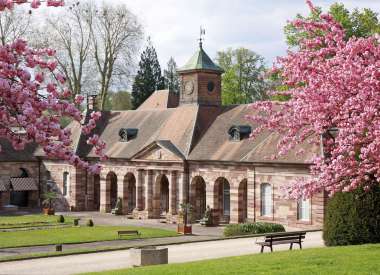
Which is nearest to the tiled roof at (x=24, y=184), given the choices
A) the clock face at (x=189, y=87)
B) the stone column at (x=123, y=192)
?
the stone column at (x=123, y=192)

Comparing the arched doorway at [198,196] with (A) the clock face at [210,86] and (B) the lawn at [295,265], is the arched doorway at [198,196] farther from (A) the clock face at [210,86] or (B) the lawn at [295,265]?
(B) the lawn at [295,265]

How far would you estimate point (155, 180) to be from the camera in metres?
47.3

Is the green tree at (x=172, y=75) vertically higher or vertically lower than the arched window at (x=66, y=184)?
higher

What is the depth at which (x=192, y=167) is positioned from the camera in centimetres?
4488

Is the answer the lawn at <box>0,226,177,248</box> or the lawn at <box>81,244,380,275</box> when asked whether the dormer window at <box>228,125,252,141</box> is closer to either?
the lawn at <box>0,226,177,248</box>

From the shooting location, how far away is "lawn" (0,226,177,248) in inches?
1332

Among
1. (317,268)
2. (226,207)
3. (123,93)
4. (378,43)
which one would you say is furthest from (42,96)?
(123,93)

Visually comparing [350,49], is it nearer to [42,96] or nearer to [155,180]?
[42,96]

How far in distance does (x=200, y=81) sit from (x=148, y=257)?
92.9 ft

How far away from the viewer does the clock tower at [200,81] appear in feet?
163

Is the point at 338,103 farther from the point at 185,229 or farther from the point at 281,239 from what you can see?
the point at 185,229

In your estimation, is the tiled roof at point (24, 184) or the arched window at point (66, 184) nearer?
the tiled roof at point (24, 184)

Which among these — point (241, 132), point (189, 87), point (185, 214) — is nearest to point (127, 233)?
point (185, 214)

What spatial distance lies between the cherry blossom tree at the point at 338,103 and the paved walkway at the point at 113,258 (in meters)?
7.72
